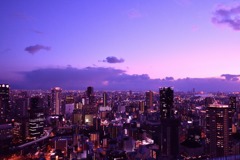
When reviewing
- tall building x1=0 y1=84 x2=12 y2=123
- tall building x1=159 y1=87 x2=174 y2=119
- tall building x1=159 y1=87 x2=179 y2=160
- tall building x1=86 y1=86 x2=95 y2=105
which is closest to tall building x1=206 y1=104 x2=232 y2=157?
tall building x1=159 y1=87 x2=179 y2=160

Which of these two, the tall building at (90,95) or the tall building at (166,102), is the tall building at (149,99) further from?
the tall building at (166,102)

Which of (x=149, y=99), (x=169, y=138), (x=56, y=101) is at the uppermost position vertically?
(x=149, y=99)

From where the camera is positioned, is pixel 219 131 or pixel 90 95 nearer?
pixel 219 131

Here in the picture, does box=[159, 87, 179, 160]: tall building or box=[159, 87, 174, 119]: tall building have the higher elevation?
box=[159, 87, 174, 119]: tall building

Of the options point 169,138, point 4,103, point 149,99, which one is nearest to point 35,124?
point 4,103

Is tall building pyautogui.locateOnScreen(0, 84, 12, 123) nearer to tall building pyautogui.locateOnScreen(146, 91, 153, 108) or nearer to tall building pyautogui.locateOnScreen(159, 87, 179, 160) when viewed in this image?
tall building pyautogui.locateOnScreen(159, 87, 179, 160)

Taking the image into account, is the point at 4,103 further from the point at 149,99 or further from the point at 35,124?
the point at 149,99
